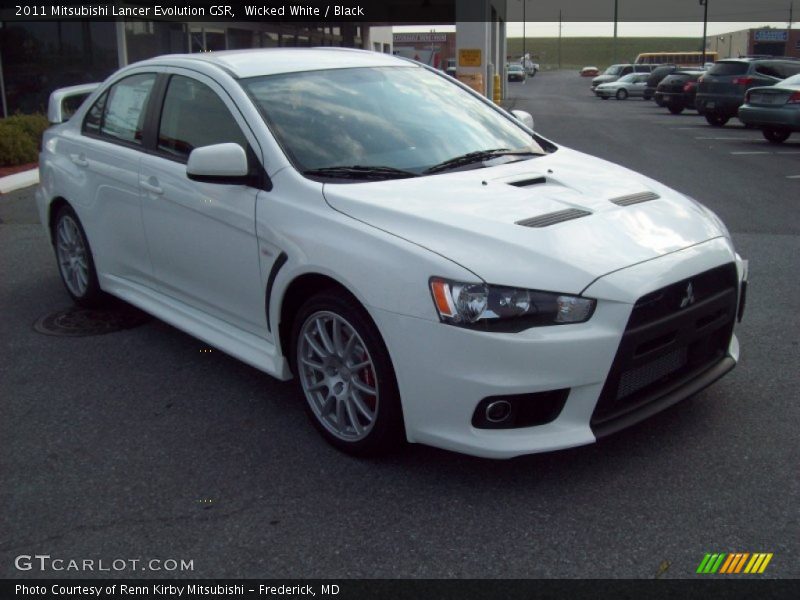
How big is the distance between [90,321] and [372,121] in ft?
8.65

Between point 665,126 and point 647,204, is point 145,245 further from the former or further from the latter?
point 665,126

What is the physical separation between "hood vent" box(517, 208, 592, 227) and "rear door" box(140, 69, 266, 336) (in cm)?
131

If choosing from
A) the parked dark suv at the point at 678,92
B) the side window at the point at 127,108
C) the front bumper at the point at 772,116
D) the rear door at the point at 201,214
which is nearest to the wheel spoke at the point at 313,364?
the rear door at the point at 201,214

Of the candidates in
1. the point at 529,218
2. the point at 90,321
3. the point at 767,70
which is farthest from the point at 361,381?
the point at 767,70

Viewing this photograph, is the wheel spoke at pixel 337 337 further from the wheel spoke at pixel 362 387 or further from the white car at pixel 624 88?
the white car at pixel 624 88

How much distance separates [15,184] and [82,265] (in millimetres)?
6924

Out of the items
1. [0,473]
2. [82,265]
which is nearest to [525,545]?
[0,473]

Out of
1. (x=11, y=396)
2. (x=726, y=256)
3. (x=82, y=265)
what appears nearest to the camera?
(x=726, y=256)

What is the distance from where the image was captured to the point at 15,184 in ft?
39.6

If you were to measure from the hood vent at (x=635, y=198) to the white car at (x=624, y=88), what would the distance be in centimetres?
4370

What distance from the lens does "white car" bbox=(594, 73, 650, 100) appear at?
45812 mm

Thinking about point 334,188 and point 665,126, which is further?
point 665,126

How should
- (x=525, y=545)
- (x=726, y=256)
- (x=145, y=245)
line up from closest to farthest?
(x=525, y=545), (x=726, y=256), (x=145, y=245)

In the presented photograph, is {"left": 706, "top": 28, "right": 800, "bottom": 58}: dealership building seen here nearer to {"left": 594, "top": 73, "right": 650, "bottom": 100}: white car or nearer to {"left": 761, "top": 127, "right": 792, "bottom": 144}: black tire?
{"left": 594, "top": 73, "right": 650, "bottom": 100}: white car
